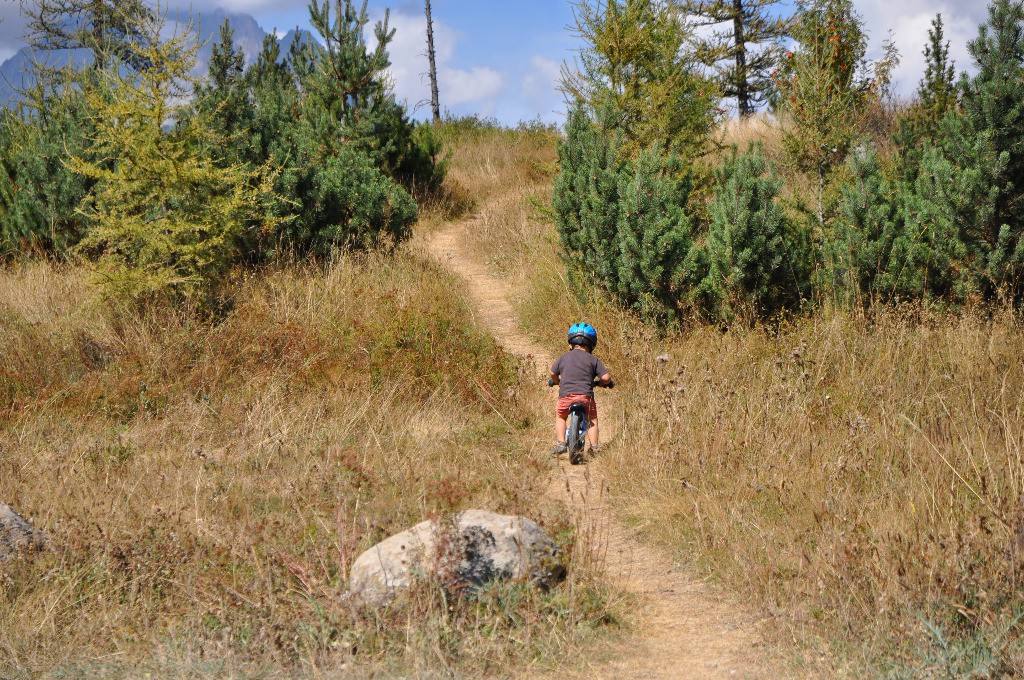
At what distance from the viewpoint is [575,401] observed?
254 inches

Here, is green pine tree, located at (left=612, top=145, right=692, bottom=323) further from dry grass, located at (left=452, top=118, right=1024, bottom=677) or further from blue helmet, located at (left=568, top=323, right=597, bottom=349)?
blue helmet, located at (left=568, top=323, right=597, bottom=349)

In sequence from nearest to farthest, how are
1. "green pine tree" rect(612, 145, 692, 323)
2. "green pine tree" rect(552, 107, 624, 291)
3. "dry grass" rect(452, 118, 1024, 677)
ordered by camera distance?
"dry grass" rect(452, 118, 1024, 677) → "green pine tree" rect(612, 145, 692, 323) → "green pine tree" rect(552, 107, 624, 291)

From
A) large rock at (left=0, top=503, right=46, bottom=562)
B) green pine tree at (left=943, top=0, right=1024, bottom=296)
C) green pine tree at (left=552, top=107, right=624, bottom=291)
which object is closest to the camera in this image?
large rock at (left=0, top=503, right=46, bottom=562)

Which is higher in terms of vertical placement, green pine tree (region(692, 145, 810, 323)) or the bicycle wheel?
green pine tree (region(692, 145, 810, 323))

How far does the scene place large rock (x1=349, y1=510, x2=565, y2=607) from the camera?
13.0 feet

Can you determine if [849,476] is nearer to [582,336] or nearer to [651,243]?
[582,336]

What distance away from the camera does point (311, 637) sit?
12.1 feet

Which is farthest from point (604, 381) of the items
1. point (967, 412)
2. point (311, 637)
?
point (311, 637)

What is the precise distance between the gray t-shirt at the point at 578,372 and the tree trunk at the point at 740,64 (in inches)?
653

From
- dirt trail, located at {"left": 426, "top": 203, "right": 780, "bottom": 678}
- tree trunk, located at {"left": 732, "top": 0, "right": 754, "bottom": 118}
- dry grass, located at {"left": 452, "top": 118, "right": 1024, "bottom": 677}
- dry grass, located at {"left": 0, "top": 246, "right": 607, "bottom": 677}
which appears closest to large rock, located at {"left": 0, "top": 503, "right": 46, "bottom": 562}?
dry grass, located at {"left": 0, "top": 246, "right": 607, "bottom": 677}

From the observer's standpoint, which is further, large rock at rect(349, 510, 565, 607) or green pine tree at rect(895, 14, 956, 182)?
green pine tree at rect(895, 14, 956, 182)

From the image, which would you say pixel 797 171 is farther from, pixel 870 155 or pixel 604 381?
pixel 604 381

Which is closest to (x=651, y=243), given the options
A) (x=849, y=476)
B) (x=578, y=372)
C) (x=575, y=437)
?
(x=578, y=372)

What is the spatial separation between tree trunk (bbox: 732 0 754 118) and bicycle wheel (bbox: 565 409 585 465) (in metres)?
16.9
